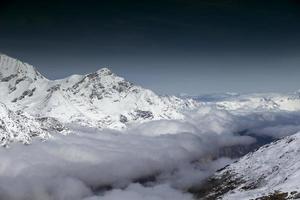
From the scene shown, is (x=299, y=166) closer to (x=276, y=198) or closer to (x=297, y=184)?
(x=297, y=184)

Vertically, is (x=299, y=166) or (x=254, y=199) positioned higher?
(x=299, y=166)

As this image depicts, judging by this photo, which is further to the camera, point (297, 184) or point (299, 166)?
point (299, 166)

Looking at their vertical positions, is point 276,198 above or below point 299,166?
below

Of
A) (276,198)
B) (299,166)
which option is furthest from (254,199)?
(299,166)

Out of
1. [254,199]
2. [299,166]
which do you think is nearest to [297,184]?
[254,199]

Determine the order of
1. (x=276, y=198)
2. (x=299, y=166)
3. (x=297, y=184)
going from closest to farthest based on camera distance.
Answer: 1. (x=276, y=198)
2. (x=297, y=184)
3. (x=299, y=166)

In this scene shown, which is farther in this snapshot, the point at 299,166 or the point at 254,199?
the point at 299,166

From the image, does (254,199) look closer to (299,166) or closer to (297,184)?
(297,184)

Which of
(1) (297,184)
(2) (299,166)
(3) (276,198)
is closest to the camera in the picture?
(3) (276,198)
